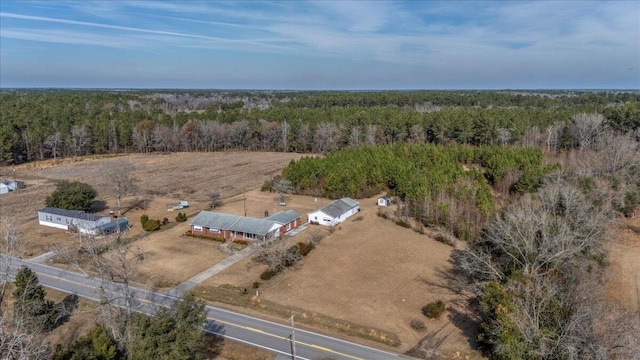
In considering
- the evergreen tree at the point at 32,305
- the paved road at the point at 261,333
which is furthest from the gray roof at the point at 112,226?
the evergreen tree at the point at 32,305

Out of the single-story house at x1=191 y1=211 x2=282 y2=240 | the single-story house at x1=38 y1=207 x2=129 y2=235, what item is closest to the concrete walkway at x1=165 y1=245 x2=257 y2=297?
the single-story house at x1=191 y1=211 x2=282 y2=240

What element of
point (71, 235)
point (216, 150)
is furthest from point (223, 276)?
point (216, 150)

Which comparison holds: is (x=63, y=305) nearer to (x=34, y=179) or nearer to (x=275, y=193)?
(x=275, y=193)

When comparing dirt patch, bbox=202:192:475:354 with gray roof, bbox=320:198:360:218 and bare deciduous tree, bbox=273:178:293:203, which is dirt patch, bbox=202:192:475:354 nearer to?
gray roof, bbox=320:198:360:218

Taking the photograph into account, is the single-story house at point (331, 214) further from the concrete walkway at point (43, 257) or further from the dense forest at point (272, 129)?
the dense forest at point (272, 129)

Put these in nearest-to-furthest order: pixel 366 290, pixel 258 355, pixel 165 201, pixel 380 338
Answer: pixel 258 355 < pixel 380 338 < pixel 366 290 < pixel 165 201

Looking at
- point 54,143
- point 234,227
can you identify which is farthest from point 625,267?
point 54,143

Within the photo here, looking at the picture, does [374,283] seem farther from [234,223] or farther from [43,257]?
[43,257]
